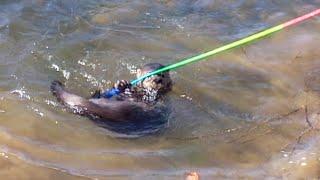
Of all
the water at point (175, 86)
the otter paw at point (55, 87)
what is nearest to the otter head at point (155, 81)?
the water at point (175, 86)

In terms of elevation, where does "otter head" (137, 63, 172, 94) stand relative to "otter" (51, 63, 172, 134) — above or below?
above

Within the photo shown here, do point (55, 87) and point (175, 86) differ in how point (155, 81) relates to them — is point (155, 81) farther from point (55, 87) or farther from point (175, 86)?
point (175, 86)

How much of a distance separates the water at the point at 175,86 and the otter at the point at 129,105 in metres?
0.11

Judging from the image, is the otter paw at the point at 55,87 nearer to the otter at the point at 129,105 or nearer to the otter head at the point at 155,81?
the otter at the point at 129,105

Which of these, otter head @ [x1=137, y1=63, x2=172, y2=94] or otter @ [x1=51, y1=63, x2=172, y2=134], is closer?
otter @ [x1=51, y1=63, x2=172, y2=134]

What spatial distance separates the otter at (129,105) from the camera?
521cm

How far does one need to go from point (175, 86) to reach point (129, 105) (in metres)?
1.31

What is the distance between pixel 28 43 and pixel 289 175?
3405 millimetres

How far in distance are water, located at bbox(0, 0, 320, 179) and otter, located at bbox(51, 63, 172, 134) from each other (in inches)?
4.4

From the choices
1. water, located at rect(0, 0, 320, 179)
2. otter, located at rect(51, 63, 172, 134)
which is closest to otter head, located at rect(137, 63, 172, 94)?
otter, located at rect(51, 63, 172, 134)

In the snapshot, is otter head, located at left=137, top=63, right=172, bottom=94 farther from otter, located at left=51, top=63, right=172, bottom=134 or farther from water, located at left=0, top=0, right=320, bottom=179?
water, located at left=0, top=0, right=320, bottom=179

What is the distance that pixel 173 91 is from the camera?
6.38 meters

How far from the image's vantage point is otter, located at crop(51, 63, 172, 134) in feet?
17.1

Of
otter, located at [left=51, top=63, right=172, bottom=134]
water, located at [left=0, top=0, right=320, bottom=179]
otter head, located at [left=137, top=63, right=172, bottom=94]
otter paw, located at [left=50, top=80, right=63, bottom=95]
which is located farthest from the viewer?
otter paw, located at [left=50, top=80, right=63, bottom=95]
